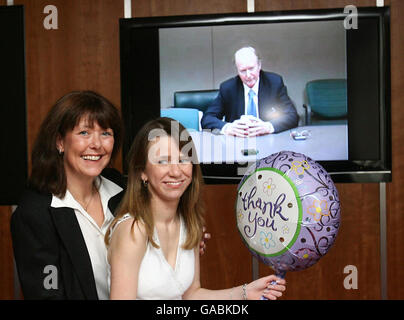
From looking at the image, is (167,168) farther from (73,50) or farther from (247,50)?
(73,50)

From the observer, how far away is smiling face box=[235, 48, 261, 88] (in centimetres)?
290

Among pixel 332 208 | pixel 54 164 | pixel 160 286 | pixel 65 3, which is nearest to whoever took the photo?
pixel 332 208

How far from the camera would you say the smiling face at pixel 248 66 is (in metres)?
2.90

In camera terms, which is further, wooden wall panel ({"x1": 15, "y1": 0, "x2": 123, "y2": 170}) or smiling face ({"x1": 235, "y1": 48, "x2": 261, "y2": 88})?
wooden wall panel ({"x1": 15, "y1": 0, "x2": 123, "y2": 170})

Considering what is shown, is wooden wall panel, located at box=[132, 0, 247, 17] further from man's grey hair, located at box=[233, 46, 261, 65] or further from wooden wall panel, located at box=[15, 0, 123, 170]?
man's grey hair, located at box=[233, 46, 261, 65]

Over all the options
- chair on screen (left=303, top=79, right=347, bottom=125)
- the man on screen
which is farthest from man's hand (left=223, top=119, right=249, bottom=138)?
chair on screen (left=303, top=79, right=347, bottom=125)

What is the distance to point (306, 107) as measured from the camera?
9.43ft

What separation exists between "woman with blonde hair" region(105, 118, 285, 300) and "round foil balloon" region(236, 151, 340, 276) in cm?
16

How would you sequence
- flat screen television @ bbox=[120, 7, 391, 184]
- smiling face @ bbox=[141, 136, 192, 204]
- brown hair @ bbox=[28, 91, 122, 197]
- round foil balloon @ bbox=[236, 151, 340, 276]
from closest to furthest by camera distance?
1. round foil balloon @ bbox=[236, 151, 340, 276]
2. smiling face @ bbox=[141, 136, 192, 204]
3. brown hair @ bbox=[28, 91, 122, 197]
4. flat screen television @ bbox=[120, 7, 391, 184]

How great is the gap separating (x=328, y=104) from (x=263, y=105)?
15.7 inches

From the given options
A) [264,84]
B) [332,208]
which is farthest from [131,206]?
[264,84]

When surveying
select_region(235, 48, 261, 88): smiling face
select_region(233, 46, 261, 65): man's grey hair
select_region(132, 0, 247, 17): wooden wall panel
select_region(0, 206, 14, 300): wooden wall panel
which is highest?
select_region(132, 0, 247, 17): wooden wall panel
